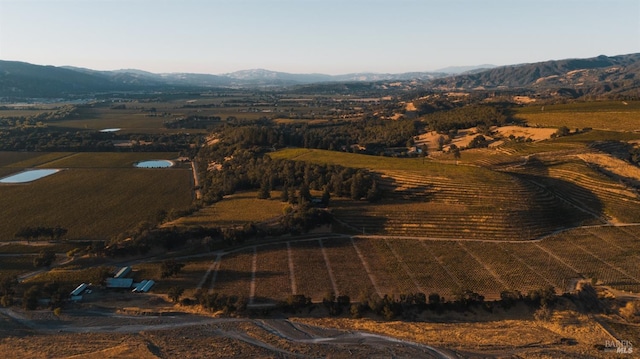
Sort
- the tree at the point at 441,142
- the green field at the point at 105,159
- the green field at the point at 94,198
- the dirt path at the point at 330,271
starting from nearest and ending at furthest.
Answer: the dirt path at the point at 330,271 → the green field at the point at 94,198 → the green field at the point at 105,159 → the tree at the point at 441,142

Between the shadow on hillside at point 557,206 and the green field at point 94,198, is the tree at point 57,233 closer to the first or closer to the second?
the green field at point 94,198

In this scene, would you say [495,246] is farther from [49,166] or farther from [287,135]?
[49,166]

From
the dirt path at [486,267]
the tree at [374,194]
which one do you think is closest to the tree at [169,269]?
the tree at [374,194]

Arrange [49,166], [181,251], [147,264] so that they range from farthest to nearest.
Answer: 1. [49,166]
2. [181,251]
3. [147,264]

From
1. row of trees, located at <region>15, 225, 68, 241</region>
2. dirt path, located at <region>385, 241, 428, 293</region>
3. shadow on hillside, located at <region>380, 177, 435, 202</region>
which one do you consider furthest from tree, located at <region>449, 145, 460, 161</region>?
row of trees, located at <region>15, 225, 68, 241</region>

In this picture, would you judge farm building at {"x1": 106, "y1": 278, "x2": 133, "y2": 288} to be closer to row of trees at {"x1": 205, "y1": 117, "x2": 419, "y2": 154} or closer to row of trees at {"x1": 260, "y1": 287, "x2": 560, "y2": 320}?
row of trees at {"x1": 260, "y1": 287, "x2": 560, "y2": 320}

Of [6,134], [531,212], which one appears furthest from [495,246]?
[6,134]
